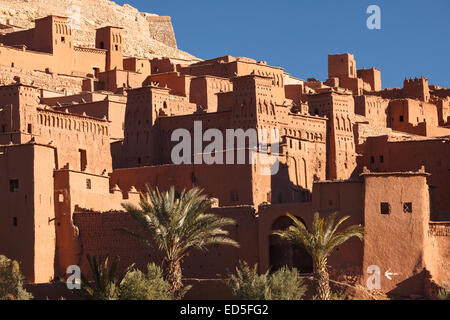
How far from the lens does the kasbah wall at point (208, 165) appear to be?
4306cm

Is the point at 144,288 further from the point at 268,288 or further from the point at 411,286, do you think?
the point at 411,286

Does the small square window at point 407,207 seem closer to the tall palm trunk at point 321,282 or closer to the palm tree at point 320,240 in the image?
the palm tree at point 320,240

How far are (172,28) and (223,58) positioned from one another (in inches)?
1369

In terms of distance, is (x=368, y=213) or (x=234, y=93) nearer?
(x=368, y=213)

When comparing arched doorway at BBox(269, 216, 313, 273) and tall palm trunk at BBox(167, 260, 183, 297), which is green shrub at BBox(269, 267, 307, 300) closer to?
tall palm trunk at BBox(167, 260, 183, 297)

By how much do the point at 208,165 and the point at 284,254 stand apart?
637 centimetres

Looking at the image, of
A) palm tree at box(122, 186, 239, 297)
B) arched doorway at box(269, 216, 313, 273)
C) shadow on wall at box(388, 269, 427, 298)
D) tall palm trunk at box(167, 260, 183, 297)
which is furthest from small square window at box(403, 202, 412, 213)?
tall palm trunk at box(167, 260, 183, 297)

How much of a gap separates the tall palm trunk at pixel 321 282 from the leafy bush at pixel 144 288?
4821mm

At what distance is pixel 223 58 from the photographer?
226 feet

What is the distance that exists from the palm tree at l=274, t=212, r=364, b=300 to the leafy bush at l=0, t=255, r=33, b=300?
8.96 meters
